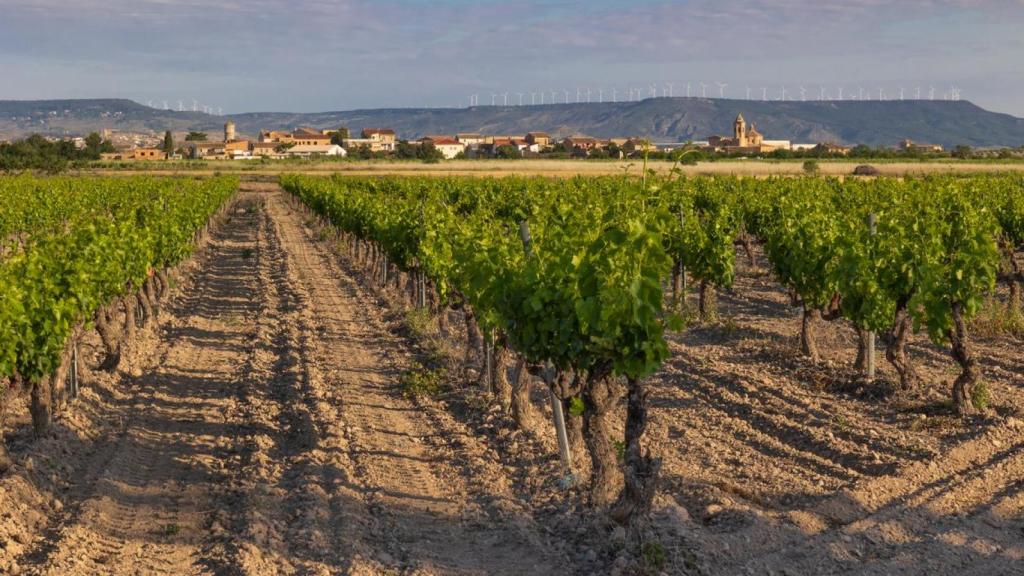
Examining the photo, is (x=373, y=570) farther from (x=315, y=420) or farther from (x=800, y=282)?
(x=800, y=282)

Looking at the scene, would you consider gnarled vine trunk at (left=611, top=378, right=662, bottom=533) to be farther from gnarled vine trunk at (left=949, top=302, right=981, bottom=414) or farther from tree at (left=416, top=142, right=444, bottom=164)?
tree at (left=416, top=142, right=444, bottom=164)

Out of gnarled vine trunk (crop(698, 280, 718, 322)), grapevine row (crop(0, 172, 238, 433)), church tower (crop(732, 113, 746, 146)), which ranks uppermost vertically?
church tower (crop(732, 113, 746, 146))

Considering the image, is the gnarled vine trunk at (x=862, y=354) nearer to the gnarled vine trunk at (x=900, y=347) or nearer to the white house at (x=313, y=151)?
the gnarled vine trunk at (x=900, y=347)

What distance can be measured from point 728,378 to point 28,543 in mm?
7989

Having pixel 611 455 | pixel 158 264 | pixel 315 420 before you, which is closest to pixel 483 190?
pixel 158 264

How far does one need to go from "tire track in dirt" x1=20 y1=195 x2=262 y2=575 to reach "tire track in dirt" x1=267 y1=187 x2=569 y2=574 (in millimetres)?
1105

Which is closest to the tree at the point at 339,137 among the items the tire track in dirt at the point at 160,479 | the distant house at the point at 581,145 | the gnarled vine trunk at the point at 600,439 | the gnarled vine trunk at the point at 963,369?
the distant house at the point at 581,145

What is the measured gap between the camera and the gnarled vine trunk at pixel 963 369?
10.8 metres

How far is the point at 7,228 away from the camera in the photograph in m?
25.5

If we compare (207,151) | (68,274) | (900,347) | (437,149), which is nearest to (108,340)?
(68,274)

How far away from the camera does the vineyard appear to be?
7.52 metres

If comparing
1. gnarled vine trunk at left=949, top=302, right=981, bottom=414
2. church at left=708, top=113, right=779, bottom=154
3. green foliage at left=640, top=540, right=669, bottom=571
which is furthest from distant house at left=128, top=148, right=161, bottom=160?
green foliage at left=640, top=540, right=669, bottom=571

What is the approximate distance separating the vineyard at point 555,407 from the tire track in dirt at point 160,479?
0.04m

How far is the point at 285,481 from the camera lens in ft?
30.3
